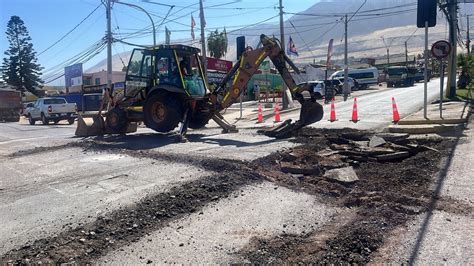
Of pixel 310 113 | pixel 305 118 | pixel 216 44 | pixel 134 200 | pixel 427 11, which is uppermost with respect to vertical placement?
pixel 216 44

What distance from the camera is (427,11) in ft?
46.8

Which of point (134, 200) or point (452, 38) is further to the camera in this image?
point (452, 38)

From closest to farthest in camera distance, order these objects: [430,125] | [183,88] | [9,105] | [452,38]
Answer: [430,125]
[183,88]
[452,38]
[9,105]

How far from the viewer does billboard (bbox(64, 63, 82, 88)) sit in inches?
2272

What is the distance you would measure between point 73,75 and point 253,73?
51.6 meters

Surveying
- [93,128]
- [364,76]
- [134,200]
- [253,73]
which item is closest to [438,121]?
[253,73]

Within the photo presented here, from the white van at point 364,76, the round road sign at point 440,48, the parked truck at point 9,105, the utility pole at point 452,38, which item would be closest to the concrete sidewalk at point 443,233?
the round road sign at point 440,48

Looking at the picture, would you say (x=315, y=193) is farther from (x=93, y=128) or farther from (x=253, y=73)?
(x=93, y=128)

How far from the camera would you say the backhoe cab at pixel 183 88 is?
13625mm

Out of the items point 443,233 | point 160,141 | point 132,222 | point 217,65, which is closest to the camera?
point 443,233

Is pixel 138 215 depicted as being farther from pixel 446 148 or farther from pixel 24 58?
pixel 24 58

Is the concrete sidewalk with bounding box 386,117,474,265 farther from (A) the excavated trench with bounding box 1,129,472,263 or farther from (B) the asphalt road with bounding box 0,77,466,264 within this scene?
(B) the asphalt road with bounding box 0,77,466,264

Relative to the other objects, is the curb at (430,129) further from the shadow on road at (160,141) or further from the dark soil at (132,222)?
the dark soil at (132,222)

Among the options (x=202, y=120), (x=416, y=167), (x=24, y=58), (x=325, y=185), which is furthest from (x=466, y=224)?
(x=24, y=58)
